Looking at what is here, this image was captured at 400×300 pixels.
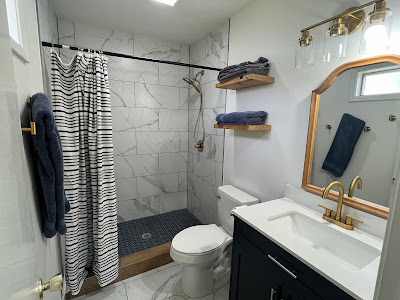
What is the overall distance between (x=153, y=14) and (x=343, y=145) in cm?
205

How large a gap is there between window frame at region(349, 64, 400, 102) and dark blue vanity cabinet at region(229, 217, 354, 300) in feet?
3.10

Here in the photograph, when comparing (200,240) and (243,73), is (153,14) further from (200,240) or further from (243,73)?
(200,240)

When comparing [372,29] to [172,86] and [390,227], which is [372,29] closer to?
[390,227]

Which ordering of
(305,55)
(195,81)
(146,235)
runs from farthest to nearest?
(195,81), (146,235), (305,55)

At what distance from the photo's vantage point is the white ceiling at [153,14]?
1.79m

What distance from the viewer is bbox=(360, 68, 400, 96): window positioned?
0.98 m

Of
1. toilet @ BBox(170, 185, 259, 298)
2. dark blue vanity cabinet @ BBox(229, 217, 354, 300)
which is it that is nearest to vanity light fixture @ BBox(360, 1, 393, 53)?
dark blue vanity cabinet @ BBox(229, 217, 354, 300)

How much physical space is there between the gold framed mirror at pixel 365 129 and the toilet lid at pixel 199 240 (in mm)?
848

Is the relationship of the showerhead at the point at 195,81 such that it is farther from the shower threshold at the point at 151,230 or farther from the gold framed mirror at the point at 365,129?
the shower threshold at the point at 151,230

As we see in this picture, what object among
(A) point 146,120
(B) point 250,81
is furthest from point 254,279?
(A) point 146,120

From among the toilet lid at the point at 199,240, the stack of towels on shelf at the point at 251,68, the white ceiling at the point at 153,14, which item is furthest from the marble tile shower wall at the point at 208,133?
the toilet lid at the point at 199,240

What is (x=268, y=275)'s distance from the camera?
108 centimetres

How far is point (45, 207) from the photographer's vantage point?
891mm

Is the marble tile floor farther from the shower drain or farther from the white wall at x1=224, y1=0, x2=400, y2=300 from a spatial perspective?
the white wall at x1=224, y1=0, x2=400, y2=300
